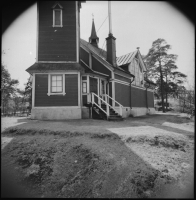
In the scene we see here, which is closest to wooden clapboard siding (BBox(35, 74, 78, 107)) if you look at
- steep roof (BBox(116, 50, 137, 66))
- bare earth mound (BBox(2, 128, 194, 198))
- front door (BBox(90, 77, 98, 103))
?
front door (BBox(90, 77, 98, 103))

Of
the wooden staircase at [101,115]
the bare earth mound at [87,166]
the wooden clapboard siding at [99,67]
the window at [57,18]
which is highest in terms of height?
the window at [57,18]

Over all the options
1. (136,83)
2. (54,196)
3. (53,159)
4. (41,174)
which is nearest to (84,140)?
→ (53,159)

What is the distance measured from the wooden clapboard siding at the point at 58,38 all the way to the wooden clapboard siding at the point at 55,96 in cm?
158

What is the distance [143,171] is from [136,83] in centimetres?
1459

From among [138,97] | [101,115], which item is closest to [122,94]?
[138,97]

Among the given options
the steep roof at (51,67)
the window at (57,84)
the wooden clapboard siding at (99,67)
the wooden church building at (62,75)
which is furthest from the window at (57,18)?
the wooden clapboard siding at (99,67)

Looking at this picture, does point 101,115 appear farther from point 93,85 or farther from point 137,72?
point 137,72

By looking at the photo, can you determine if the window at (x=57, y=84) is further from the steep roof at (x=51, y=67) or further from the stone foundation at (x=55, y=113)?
the stone foundation at (x=55, y=113)

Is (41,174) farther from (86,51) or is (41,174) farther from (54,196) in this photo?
(86,51)

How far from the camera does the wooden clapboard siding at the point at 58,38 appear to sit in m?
10.4

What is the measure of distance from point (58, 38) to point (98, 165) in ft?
32.7

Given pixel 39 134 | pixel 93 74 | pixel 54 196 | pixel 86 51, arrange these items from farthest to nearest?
pixel 86 51, pixel 93 74, pixel 39 134, pixel 54 196

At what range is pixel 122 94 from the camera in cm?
1388

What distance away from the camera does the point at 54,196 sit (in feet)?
9.39
